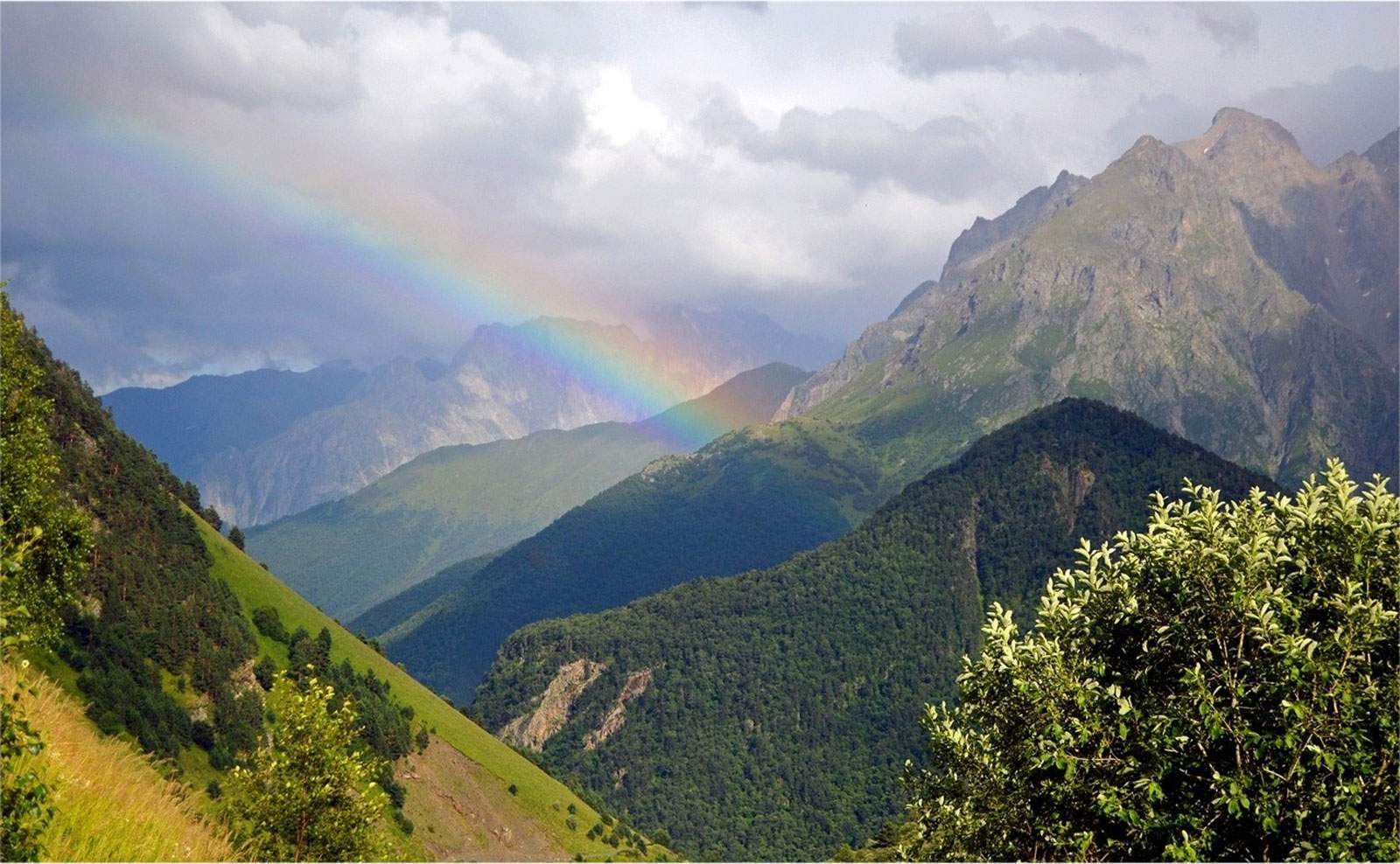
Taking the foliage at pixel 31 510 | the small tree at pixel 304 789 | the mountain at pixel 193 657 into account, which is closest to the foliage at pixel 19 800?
the foliage at pixel 31 510

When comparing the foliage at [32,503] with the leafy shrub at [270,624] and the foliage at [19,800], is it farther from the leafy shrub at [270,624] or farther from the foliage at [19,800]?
the leafy shrub at [270,624]

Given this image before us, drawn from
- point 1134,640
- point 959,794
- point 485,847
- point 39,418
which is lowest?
point 485,847

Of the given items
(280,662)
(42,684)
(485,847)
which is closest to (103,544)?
(280,662)

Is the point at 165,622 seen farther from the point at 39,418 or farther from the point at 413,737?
the point at 39,418

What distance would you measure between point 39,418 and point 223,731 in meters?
107

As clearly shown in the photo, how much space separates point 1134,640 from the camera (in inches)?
991

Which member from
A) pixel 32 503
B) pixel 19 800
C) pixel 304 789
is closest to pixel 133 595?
pixel 32 503

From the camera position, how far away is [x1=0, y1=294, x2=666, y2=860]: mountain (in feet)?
424

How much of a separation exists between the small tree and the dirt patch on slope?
119848 millimetres

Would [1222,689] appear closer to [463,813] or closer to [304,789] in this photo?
[304,789]

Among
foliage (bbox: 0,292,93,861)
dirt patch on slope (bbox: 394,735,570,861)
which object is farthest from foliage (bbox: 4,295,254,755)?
foliage (bbox: 0,292,93,861)

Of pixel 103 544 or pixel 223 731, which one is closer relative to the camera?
pixel 223 731

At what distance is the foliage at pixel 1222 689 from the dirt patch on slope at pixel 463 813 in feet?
499

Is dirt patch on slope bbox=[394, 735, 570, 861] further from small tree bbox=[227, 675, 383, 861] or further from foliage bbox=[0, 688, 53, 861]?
foliage bbox=[0, 688, 53, 861]
